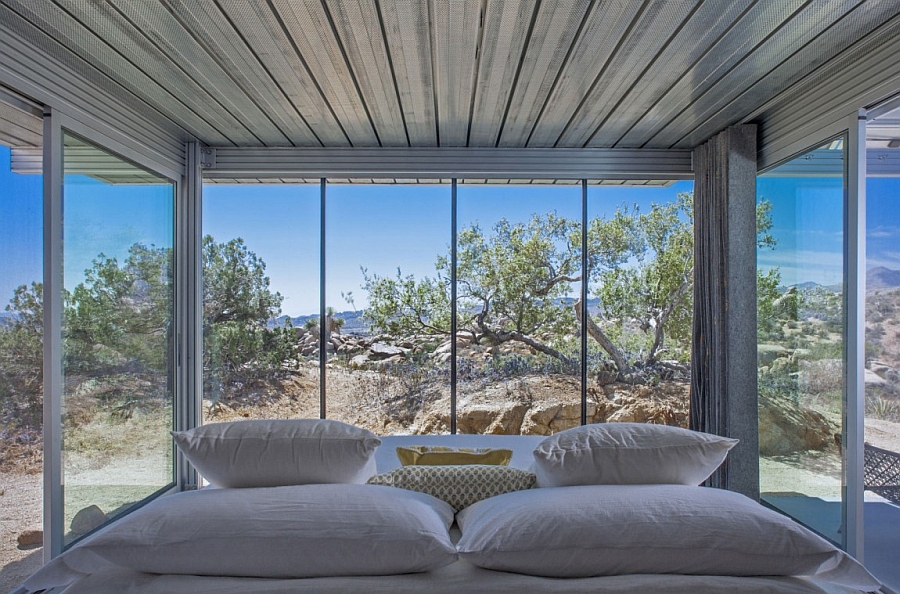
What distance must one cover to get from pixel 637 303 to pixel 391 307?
79.2 inches

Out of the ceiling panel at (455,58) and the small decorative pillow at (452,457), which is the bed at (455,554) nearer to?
the small decorative pillow at (452,457)

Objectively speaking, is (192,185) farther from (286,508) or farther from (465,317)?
(286,508)

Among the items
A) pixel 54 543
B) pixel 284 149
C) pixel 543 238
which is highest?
pixel 284 149

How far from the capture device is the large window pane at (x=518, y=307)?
4477 mm

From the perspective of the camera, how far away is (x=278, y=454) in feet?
5.32

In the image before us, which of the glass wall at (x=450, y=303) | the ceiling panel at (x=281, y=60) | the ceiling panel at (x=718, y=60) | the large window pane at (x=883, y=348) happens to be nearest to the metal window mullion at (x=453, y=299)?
the glass wall at (x=450, y=303)

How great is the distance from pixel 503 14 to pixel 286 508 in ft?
6.64

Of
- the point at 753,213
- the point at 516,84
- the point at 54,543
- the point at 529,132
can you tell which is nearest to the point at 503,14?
the point at 516,84

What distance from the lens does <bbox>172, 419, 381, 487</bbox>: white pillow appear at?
5.30ft

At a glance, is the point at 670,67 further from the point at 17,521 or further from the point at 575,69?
the point at 17,521

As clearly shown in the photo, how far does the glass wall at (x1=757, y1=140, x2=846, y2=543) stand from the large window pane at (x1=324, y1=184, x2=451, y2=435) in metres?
2.28

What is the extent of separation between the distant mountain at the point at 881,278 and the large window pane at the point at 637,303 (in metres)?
1.69

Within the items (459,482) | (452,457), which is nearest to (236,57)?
(452,457)

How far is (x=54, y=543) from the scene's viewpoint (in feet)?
8.53
